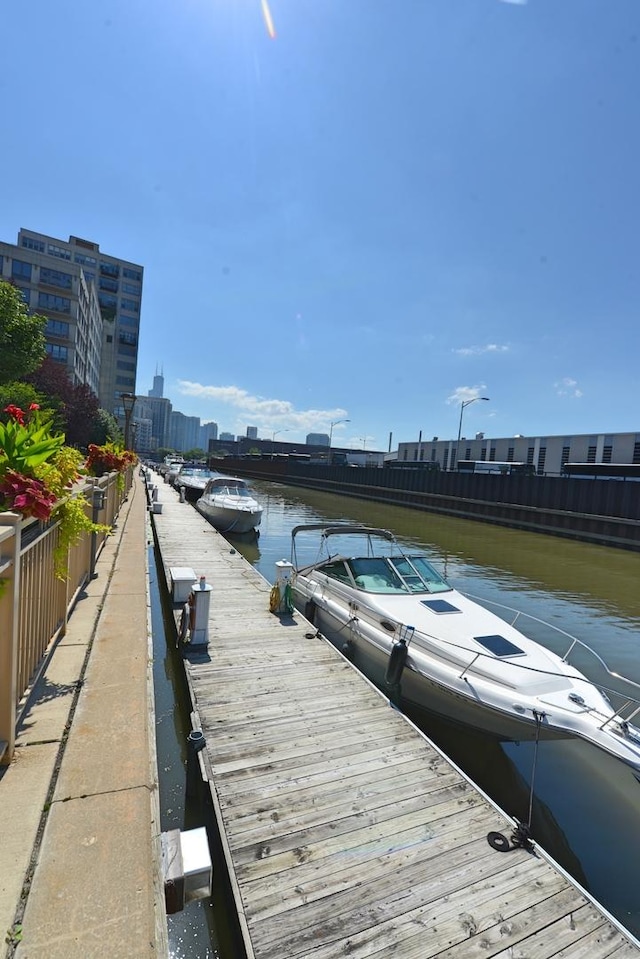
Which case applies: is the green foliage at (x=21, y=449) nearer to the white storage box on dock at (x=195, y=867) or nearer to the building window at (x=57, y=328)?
the white storage box on dock at (x=195, y=867)

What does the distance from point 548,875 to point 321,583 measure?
5.94 meters

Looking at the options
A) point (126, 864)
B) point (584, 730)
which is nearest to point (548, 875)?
point (584, 730)

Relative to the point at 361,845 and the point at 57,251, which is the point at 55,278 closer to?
the point at 57,251

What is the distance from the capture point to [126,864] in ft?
9.14

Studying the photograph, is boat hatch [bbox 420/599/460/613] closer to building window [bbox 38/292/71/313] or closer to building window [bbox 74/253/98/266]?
building window [bbox 38/292/71/313]

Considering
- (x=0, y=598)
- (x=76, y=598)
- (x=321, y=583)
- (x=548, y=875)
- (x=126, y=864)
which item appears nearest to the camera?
(x=126, y=864)

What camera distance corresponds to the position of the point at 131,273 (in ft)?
313

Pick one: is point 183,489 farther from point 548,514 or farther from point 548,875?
point 548,875

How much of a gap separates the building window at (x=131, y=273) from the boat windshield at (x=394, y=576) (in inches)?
4103

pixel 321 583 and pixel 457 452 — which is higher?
pixel 457 452

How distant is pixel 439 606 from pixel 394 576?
1003mm


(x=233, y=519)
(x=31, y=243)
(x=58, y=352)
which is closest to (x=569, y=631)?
(x=233, y=519)

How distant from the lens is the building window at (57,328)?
55.8 metres

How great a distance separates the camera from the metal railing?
3.15 meters
